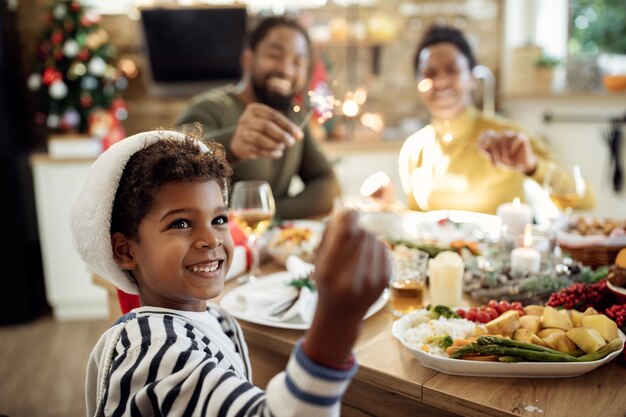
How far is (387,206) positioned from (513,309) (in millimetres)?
984

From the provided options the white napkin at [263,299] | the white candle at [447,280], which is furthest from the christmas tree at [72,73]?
the white candle at [447,280]

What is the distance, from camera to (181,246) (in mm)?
883

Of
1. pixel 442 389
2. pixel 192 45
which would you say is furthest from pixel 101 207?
pixel 192 45

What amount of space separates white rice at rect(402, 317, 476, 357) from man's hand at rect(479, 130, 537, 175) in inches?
35.1

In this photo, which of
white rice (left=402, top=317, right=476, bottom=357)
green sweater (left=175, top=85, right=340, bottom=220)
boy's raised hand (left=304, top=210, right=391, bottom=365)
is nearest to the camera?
boy's raised hand (left=304, top=210, right=391, bottom=365)

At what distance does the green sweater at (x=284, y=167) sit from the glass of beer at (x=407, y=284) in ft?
2.66

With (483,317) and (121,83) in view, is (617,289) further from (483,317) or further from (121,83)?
(121,83)

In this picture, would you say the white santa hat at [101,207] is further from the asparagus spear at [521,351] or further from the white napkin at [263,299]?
the asparagus spear at [521,351]

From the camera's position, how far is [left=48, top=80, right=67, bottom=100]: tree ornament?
11.2 feet

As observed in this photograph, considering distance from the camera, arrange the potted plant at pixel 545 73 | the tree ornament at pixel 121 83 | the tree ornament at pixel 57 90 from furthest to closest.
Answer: the potted plant at pixel 545 73 → the tree ornament at pixel 121 83 → the tree ornament at pixel 57 90

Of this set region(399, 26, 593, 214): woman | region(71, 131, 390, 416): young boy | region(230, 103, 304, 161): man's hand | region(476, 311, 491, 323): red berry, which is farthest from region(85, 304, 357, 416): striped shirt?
region(399, 26, 593, 214): woman

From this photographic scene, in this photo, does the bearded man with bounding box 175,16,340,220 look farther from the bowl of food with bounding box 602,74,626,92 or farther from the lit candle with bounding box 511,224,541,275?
the bowl of food with bounding box 602,74,626,92

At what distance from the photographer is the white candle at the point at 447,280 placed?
4.05 ft

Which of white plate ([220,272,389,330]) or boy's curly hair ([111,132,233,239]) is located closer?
boy's curly hair ([111,132,233,239])
